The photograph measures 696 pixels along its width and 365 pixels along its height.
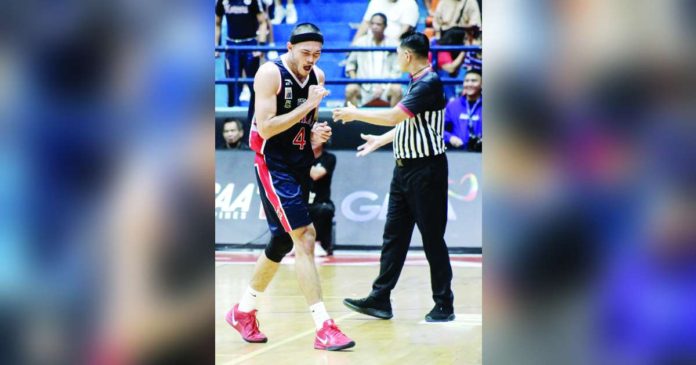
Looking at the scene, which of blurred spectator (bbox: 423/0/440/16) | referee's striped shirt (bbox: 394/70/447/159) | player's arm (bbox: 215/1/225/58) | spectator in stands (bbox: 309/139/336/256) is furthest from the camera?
blurred spectator (bbox: 423/0/440/16)

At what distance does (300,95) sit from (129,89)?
4638 mm

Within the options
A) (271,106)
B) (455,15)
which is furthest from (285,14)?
(271,106)

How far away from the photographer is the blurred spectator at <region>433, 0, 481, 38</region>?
14.6 m

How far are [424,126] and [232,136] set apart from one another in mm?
6512

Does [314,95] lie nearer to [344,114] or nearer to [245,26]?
[344,114]

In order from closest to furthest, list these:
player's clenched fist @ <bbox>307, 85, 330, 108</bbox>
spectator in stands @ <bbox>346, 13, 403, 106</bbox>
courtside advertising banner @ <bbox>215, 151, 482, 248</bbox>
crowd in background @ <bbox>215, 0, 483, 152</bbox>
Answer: player's clenched fist @ <bbox>307, 85, 330, 108</bbox> → courtside advertising banner @ <bbox>215, 151, 482, 248</bbox> → crowd in background @ <bbox>215, 0, 483, 152</bbox> → spectator in stands @ <bbox>346, 13, 403, 106</bbox>

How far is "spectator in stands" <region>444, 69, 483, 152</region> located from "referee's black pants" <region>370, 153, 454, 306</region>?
535cm

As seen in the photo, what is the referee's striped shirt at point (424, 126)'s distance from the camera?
26.1 ft

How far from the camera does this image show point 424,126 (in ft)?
26.5

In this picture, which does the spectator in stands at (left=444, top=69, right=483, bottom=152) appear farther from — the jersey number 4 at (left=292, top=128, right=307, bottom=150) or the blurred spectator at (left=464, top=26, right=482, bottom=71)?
the jersey number 4 at (left=292, top=128, right=307, bottom=150)

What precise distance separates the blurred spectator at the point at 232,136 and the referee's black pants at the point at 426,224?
6.23 m

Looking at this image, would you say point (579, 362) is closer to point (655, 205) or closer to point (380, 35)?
point (655, 205)

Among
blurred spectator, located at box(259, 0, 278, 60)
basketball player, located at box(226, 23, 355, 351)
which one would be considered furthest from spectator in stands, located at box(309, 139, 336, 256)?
basketball player, located at box(226, 23, 355, 351)

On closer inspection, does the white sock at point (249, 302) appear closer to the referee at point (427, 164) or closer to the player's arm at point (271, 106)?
the player's arm at point (271, 106)
